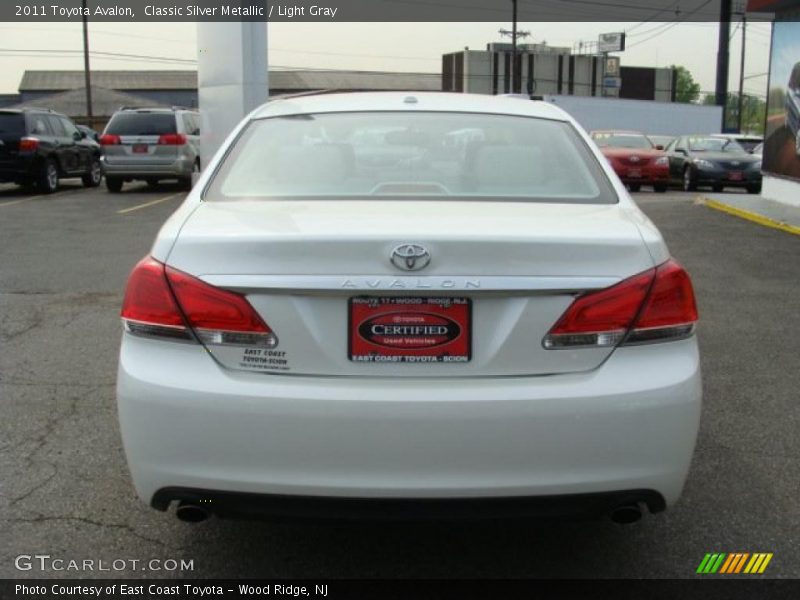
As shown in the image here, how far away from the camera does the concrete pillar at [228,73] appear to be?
1234 cm

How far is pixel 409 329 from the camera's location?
8.29 feet

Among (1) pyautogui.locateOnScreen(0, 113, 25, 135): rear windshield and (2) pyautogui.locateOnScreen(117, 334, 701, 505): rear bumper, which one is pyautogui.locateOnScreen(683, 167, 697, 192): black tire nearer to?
(1) pyautogui.locateOnScreen(0, 113, 25, 135): rear windshield

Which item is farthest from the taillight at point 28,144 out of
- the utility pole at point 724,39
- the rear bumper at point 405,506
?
the utility pole at point 724,39

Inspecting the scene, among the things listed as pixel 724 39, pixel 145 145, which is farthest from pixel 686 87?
pixel 145 145

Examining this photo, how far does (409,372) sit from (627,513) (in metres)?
0.81

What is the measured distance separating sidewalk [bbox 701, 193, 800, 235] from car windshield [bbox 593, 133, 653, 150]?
6.01m

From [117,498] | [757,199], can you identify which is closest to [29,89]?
[757,199]

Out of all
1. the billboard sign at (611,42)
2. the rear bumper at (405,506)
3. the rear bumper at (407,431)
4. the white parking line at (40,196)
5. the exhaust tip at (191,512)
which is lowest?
the white parking line at (40,196)

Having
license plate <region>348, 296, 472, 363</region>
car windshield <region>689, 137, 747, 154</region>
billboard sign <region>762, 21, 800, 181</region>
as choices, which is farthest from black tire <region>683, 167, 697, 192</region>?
license plate <region>348, 296, 472, 363</region>

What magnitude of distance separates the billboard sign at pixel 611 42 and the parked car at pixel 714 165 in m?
69.2

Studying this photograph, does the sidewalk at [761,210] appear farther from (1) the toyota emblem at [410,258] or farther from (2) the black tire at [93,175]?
(2) the black tire at [93,175]

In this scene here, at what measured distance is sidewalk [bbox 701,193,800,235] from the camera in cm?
1202

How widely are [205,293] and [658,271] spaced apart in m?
1.35

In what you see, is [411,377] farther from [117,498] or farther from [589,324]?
[117,498]
